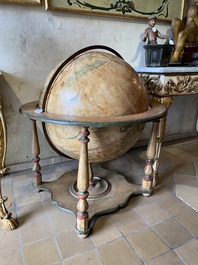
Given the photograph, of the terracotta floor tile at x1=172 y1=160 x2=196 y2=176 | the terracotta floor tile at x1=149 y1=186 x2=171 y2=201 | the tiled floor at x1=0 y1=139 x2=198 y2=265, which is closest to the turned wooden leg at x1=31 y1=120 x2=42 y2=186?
the tiled floor at x1=0 y1=139 x2=198 y2=265

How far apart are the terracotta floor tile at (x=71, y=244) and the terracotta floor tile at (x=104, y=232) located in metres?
0.05

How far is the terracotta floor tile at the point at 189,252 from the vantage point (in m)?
1.23

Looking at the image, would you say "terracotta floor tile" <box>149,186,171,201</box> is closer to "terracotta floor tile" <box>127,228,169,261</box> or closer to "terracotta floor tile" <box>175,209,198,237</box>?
"terracotta floor tile" <box>175,209,198,237</box>

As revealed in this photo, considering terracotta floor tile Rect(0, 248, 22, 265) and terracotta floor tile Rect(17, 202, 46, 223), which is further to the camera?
terracotta floor tile Rect(17, 202, 46, 223)

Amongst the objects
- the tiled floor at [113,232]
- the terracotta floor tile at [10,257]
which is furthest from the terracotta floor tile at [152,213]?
the terracotta floor tile at [10,257]

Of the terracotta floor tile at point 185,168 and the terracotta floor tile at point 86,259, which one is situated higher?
the terracotta floor tile at point 86,259

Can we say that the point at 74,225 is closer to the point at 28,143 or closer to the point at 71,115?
the point at 71,115

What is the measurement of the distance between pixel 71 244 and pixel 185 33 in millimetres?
2285

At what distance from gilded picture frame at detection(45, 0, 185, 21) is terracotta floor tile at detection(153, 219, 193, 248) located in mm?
2054

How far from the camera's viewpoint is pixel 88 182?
1.34 m

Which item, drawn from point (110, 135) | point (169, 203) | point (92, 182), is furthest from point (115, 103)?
point (169, 203)

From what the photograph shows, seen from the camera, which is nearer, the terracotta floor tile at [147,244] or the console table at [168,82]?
the terracotta floor tile at [147,244]

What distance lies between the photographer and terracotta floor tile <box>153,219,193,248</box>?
4.48 feet

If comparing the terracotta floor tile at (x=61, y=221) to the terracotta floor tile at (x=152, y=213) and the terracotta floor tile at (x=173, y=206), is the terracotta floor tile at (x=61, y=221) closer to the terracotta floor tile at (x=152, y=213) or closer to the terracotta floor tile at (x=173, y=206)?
the terracotta floor tile at (x=152, y=213)
